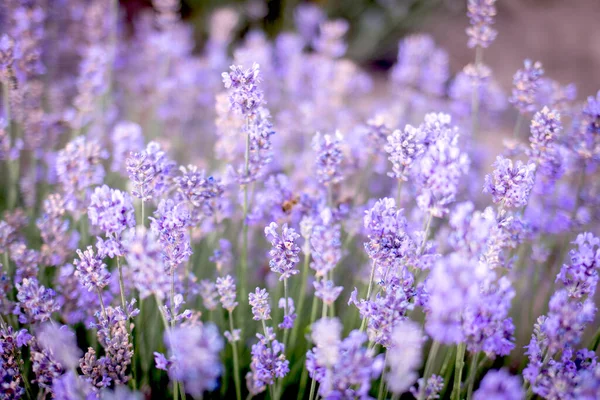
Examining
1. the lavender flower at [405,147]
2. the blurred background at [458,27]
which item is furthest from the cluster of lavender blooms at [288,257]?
the blurred background at [458,27]

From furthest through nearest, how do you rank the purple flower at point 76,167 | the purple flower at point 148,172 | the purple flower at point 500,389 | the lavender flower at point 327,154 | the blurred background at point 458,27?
the blurred background at point 458,27, the purple flower at point 76,167, the lavender flower at point 327,154, the purple flower at point 148,172, the purple flower at point 500,389

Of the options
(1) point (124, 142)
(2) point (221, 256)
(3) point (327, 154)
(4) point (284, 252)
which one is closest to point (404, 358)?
(4) point (284, 252)

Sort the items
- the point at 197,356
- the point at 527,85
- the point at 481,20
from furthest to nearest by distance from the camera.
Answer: the point at 481,20 → the point at 527,85 → the point at 197,356

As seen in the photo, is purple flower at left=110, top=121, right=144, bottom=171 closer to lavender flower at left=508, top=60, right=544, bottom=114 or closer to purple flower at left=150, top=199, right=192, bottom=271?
purple flower at left=150, top=199, right=192, bottom=271

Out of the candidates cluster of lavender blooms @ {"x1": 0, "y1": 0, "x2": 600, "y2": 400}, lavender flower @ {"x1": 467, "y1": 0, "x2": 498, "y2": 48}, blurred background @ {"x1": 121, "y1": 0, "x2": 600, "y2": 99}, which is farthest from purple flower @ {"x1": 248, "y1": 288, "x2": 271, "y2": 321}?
blurred background @ {"x1": 121, "y1": 0, "x2": 600, "y2": 99}

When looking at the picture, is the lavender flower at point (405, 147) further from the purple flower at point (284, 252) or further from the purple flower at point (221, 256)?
the purple flower at point (221, 256)

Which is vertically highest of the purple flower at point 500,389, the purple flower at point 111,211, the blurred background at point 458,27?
the blurred background at point 458,27

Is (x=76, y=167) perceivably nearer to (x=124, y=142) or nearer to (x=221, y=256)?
(x=124, y=142)
